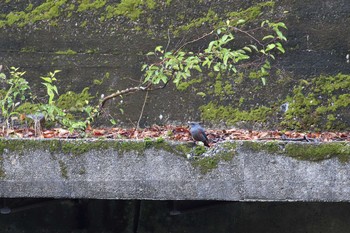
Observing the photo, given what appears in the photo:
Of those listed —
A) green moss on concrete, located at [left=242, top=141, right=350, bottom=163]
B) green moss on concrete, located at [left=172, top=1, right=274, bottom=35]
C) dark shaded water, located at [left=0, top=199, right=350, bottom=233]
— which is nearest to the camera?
green moss on concrete, located at [left=242, top=141, right=350, bottom=163]

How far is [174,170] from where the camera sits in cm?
304

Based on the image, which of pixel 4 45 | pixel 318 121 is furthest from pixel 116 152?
pixel 4 45

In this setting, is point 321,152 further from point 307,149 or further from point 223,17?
point 223,17

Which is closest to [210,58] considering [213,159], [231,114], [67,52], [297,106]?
[231,114]

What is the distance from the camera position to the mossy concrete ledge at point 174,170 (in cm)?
298

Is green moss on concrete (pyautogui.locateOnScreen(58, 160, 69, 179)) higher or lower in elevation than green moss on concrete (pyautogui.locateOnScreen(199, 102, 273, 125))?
higher

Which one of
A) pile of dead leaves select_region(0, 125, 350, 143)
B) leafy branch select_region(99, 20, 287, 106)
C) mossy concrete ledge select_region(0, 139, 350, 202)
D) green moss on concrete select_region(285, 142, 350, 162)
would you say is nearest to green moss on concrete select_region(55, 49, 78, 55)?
leafy branch select_region(99, 20, 287, 106)

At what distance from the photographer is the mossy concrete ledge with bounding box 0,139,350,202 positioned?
2984mm

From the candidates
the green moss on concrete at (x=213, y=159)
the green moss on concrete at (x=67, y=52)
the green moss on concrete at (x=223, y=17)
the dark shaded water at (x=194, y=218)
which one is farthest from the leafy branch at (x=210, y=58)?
the green moss on concrete at (x=213, y=159)

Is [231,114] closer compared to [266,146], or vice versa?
[266,146]

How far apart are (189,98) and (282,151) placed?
5.75ft

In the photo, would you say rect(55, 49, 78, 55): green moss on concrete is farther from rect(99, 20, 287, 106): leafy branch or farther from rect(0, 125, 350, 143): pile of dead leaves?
rect(0, 125, 350, 143): pile of dead leaves

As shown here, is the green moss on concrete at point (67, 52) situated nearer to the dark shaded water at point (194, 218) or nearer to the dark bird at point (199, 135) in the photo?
the dark shaded water at point (194, 218)

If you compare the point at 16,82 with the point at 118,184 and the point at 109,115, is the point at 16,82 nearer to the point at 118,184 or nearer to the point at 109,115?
the point at 109,115
